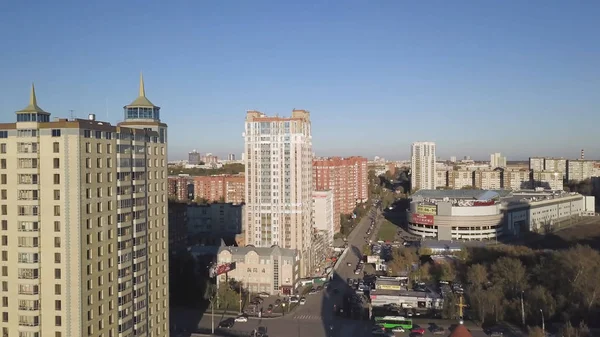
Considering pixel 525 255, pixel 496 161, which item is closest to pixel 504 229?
pixel 525 255

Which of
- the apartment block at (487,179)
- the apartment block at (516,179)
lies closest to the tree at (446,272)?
the apartment block at (487,179)

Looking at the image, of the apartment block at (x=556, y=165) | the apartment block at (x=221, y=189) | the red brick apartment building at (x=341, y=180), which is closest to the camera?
the red brick apartment building at (x=341, y=180)

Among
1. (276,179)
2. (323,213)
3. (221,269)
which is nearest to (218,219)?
(323,213)

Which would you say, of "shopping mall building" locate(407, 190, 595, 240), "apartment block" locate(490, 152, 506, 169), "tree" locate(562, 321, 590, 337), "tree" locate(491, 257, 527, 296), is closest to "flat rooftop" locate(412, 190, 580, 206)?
"shopping mall building" locate(407, 190, 595, 240)

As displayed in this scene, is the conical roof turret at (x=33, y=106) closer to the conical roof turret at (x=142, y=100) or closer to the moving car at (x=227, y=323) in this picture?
the conical roof turret at (x=142, y=100)

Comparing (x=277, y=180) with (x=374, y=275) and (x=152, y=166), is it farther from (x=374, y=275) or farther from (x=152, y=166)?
(x=152, y=166)

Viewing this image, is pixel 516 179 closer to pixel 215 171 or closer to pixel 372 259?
pixel 215 171
